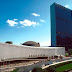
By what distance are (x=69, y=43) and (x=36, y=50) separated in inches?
2655

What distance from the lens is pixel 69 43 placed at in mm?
110250

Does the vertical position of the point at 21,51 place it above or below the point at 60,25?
below

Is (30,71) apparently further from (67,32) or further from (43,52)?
(67,32)

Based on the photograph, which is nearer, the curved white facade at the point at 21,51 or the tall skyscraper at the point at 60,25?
the curved white facade at the point at 21,51

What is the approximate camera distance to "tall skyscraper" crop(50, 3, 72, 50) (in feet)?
308

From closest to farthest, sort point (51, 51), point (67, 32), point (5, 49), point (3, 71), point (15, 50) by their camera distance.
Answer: point (3, 71) → point (5, 49) → point (15, 50) → point (51, 51) → point (67, 32)

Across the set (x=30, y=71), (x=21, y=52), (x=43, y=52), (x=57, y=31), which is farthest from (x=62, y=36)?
(x=30, y=71)

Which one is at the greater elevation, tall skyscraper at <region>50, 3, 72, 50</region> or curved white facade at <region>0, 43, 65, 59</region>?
tall skyscraper at <region>50, 3, 72, 50</region>

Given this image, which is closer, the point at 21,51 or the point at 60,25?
the point at 21,51

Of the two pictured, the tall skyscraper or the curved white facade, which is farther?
the tall skyscraper

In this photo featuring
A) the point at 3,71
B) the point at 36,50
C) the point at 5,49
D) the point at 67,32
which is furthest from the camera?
the point at 67,32

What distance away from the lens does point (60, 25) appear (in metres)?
98.2

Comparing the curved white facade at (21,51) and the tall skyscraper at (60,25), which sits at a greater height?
the tall skyscraper at (60,25)

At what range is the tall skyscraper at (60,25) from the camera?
94.0 m
